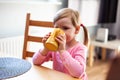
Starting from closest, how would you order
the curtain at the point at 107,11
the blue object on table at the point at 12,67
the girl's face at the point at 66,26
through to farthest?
the blue object on table at the point at 12,67, the girl's face at the point at 66,26, the curtain at the point at 107,11

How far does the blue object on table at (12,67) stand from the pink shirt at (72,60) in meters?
0.09

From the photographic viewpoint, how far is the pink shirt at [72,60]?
819mm

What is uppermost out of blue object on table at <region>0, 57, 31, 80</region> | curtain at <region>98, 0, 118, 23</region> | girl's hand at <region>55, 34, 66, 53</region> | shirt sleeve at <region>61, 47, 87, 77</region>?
curtain at <region>98, 0, 118, 23</region>

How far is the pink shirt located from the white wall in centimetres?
103

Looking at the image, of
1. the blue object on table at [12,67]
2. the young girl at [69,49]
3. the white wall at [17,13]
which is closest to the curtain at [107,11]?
the white wall at [17,13]

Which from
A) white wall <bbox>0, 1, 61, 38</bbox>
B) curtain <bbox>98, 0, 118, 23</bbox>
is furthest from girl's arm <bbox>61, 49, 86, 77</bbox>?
curtain <bbox>98, 0, 118, 23</bbox>

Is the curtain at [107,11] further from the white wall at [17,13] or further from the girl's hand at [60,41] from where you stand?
the girl's hand at [60,41]

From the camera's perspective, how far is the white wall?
76.1 inches

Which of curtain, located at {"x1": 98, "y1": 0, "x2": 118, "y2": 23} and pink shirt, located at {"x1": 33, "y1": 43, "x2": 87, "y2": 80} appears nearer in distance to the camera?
pink shirt, located at {"x1": 33, "y1": 43, "x2": 87, "y2": 80}

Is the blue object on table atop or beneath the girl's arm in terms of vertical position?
beneath

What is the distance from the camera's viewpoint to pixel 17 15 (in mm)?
2064

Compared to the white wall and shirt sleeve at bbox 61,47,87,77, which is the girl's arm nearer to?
shirt sleeve at bbox 61,47,87,77

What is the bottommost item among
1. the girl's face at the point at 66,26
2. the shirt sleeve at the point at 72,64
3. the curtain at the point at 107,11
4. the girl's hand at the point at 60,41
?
the shirt sleeve at the point at 72,64

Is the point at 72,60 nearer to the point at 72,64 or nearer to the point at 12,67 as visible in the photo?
the point at 72,64
